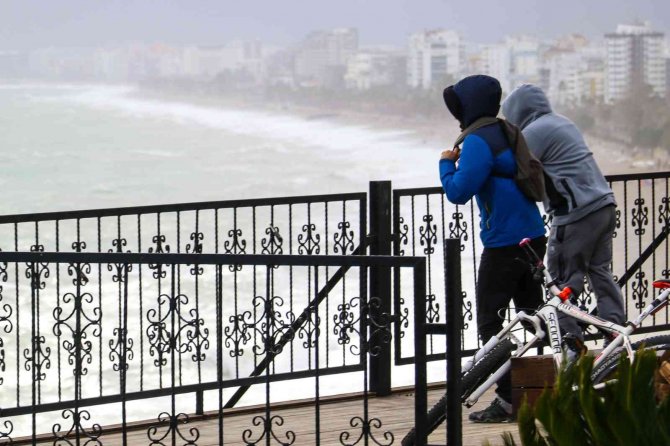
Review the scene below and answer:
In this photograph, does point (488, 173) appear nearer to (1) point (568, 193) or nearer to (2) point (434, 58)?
(1) point (568, 193)

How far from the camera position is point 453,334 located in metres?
4.17

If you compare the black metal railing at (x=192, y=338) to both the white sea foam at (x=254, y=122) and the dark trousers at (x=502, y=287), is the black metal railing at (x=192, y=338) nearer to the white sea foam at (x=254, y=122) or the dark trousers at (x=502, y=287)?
the dark trousers at (x=502, y=287)

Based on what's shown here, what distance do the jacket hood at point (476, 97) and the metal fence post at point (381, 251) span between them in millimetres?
1337

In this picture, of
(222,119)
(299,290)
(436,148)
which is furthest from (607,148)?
(222,119)

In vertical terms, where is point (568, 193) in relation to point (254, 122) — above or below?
below

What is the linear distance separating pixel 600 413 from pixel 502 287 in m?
2.37

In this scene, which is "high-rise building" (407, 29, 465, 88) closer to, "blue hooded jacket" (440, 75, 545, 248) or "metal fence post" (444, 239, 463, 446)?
"blue hooded jacket" (440, 75, 545, 248)

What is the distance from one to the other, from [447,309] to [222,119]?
4288 inches

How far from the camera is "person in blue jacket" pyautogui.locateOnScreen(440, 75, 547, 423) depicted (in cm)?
539

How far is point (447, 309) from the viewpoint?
4.17 metres

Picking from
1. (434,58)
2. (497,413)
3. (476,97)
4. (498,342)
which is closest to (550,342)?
(498,342)

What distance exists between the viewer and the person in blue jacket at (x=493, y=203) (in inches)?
212

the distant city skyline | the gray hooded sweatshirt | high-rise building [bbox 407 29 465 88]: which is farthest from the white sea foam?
the gray hooded sweatshirt

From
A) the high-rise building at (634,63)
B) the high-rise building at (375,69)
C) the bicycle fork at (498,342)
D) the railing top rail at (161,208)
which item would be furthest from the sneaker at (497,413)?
the high-rise building at (375,69)
